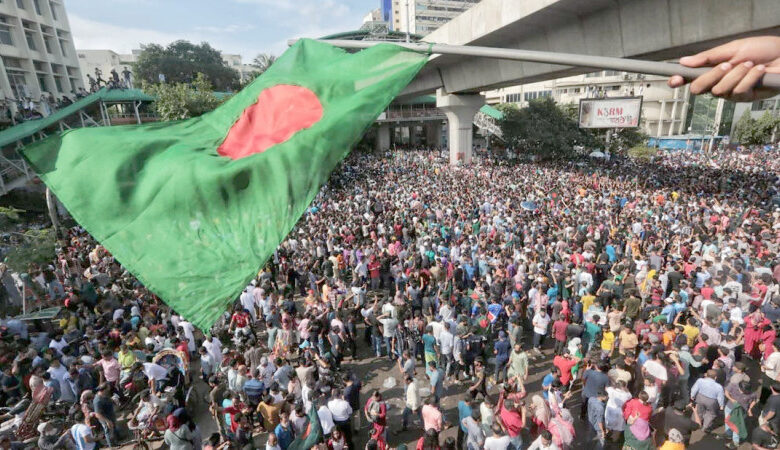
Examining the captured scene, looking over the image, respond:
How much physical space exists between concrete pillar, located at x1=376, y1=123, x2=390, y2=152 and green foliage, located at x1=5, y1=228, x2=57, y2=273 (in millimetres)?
35657

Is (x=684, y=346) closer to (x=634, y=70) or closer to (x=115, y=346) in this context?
(x=634, y=70)

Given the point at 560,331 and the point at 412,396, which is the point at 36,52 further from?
the point at 560,331

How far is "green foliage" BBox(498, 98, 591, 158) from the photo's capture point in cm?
3216

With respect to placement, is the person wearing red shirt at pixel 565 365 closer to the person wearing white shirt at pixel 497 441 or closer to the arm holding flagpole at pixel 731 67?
the person wearing white shirt at pixel 497 441

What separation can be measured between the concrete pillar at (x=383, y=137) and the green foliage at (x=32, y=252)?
35.7m

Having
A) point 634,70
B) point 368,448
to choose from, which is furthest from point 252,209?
point 368,448

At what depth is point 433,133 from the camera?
1940 inches

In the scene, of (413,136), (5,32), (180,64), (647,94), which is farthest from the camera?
(647,94)

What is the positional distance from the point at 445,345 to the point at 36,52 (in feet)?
152

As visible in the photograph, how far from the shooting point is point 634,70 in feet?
7.54

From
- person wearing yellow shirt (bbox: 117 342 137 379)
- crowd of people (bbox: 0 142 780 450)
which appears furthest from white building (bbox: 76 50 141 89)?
person wearing yellow shirt (bbox: 117 342 137 379)

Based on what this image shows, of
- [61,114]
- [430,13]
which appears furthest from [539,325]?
[430,13]

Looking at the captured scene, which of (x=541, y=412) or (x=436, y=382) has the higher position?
(x=541, y=412)

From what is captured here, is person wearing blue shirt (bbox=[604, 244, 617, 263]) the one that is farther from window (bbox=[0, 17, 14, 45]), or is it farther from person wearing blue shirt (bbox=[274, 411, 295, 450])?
window (bbox=[0, 17, 14, 45])
